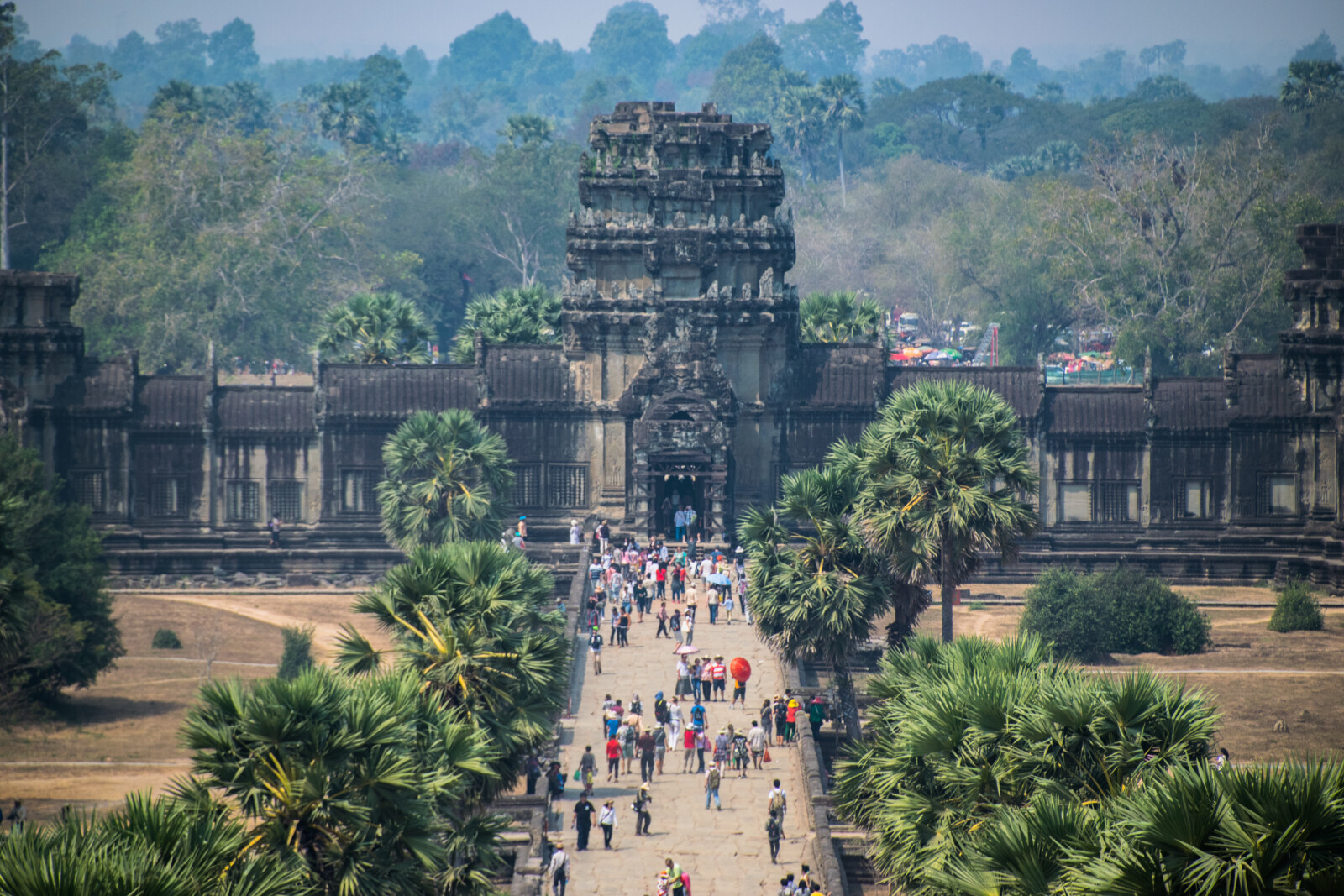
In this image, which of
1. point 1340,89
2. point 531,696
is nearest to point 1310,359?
point 531,696

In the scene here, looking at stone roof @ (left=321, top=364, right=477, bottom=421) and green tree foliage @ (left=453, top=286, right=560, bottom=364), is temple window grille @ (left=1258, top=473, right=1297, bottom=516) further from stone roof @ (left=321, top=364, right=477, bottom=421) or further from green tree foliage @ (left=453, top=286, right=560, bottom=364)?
stone roof @ (left=321, top=364, right=477, bottom=421)

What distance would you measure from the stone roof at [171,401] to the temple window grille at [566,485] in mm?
13033

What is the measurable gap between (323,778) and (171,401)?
140 feet

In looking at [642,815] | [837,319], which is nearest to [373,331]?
[837,319]

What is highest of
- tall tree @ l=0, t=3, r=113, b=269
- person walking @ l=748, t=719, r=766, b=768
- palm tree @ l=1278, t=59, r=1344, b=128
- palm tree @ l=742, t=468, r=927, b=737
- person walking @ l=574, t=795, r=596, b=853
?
palm tree @ l=1278, t=59, r=1344, b=128

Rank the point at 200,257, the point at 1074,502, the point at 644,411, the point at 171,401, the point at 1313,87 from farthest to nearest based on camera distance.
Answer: the point at 1313,87 < the point at 200,257 < the point at 171,401 < the point at 1074,502 < the point at 644,411

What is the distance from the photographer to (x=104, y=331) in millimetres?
92188

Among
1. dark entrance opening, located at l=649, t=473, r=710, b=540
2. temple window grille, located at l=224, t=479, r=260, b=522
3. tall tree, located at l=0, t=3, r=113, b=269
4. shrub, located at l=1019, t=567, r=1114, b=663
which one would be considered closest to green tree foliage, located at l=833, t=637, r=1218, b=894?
shrub, located at l=1019, t=567, r=1114, b=663

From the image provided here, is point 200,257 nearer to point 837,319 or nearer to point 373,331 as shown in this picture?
point 373,331

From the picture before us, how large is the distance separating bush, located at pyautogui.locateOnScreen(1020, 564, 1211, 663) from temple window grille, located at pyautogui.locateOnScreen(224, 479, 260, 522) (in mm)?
28838

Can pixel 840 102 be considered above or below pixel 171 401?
above

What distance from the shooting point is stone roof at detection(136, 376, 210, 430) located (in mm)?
66312

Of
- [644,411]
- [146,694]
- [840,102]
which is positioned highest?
[840,102]

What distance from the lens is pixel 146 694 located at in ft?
172
